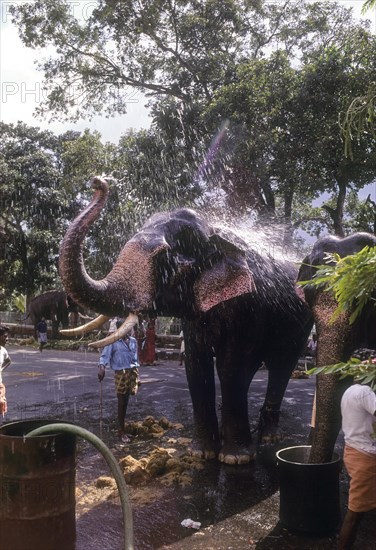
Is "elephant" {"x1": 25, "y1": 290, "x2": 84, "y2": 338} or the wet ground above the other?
"elephant" {"x1": 25, "y1": 290, "x2": 84, "y2": 338}

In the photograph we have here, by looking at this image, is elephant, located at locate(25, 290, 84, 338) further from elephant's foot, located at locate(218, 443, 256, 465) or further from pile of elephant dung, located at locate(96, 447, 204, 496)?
pile of elephant dung, located at locate(96, 447, 204, 496)

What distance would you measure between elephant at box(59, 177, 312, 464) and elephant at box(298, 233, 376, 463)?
1.13m

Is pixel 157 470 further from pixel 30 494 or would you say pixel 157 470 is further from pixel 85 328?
pixel 30 494

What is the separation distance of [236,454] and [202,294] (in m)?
1.72

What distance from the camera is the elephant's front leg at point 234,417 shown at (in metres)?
5.84

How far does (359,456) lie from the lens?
358cm

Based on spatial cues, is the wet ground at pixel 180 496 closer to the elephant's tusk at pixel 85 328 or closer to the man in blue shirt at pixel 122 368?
the man in blue shirt at pixel 122 368

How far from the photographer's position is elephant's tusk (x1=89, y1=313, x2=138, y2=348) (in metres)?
4.69

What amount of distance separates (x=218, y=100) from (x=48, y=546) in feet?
36.6

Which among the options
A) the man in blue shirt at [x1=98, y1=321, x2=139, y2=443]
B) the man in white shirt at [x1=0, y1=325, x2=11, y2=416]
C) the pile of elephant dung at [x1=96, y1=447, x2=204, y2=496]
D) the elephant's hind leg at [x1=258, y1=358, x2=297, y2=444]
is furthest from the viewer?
the elephant's hind leg at [x1=258, y1=358, x2=297, y2=444]

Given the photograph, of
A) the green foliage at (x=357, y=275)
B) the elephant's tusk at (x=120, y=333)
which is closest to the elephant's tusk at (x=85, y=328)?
the elephant's tusk at (x=120, y=333)

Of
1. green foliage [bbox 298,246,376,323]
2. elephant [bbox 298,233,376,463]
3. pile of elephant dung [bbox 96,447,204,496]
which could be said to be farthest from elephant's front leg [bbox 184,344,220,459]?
green foliage [bbox 298,246,376,323]

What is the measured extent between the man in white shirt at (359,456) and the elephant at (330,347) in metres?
0.37

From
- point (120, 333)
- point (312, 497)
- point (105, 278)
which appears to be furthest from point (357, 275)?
point (105, 278)
